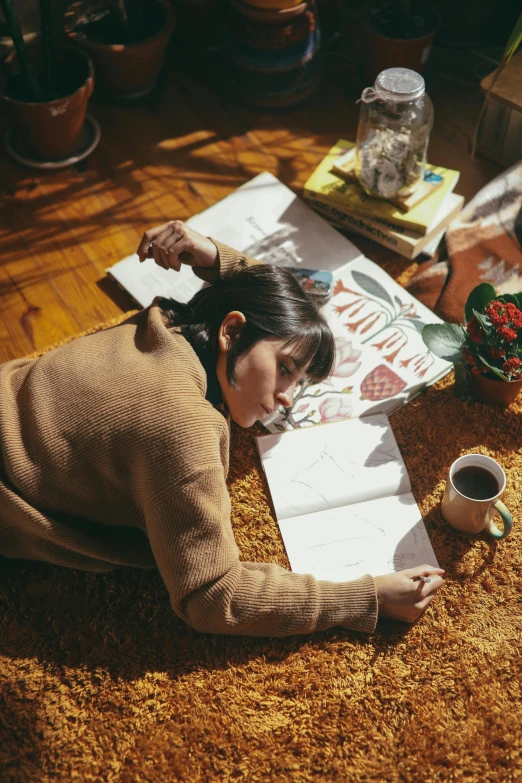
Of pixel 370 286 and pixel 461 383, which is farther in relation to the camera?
pixel 370 286

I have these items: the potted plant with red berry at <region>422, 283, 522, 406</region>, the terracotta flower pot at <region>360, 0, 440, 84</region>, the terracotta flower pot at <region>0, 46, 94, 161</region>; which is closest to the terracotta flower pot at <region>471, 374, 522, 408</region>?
the potted plant with red berry at <region>422, 283, 522, 406</region>

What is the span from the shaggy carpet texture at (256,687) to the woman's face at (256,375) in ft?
0.67

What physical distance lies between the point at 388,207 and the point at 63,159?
0.72 m

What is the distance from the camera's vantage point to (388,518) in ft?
3.52

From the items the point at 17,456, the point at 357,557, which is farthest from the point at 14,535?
the point at 357,557

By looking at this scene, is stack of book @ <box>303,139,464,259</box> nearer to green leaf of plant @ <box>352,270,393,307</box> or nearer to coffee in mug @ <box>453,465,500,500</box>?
green leaf of plant @ <box>352,270,393,307</box>

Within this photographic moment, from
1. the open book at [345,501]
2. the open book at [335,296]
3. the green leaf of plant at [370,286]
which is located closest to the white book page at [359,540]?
the open book at [345,501]

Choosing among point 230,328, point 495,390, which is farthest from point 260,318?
point 495,390

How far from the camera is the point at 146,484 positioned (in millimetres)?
916

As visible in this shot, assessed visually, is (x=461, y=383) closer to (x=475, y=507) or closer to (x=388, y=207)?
(x=475, y=507)

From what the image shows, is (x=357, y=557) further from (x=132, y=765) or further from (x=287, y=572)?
(x=132, y=765)

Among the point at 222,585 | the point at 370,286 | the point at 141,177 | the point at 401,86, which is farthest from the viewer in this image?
the point at 141,177

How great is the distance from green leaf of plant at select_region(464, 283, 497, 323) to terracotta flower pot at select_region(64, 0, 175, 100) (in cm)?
90

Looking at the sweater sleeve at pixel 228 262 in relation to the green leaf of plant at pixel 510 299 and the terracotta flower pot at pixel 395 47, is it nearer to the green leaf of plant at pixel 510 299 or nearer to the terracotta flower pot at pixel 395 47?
the green leaf of plant at pixel 510 299
